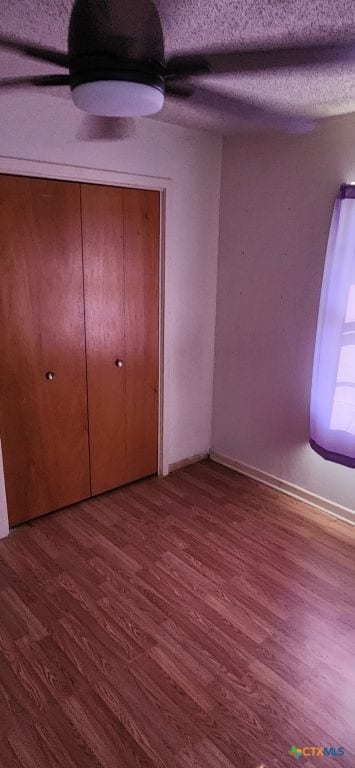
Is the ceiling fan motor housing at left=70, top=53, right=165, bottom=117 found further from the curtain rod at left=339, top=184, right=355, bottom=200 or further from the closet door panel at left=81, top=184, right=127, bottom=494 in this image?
the curtain rod at left=339, top=184, right=355, bottom=200

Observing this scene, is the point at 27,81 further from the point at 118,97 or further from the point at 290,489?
the point at 290,489

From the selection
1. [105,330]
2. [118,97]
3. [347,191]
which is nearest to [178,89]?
[118,97]

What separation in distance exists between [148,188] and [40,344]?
1.19m

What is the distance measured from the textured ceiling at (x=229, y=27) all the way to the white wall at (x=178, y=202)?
0.40 meters

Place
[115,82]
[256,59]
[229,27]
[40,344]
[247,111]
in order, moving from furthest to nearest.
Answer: [40,344] < [247,111] < [256,59] < [229,27] < [115,82]

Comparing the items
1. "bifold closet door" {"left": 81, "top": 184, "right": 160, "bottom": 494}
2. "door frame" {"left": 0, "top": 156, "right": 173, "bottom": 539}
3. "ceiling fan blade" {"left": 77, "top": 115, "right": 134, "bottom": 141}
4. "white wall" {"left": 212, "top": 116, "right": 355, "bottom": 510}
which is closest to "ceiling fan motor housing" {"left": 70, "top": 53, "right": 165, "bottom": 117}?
"door frame" {"left": 0, "top": 156, "right": 173, "bottom": 539}

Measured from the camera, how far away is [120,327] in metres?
3.03

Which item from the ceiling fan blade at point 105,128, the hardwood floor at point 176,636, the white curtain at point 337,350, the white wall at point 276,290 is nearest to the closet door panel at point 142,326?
the ceiling fan blade at point 105,128

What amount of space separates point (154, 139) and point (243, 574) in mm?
2561

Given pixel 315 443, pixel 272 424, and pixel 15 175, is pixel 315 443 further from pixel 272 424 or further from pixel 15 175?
pixel 15 175

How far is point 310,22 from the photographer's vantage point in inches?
59.4

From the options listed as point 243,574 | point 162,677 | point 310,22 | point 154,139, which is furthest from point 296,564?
point 154,139

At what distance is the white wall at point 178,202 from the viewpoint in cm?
239

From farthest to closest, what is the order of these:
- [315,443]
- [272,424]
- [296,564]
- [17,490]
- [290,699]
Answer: [272,424] → [315,443] → [17,490] → [296,564] → [290,699]
